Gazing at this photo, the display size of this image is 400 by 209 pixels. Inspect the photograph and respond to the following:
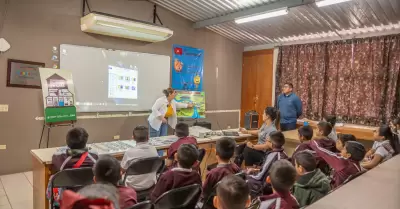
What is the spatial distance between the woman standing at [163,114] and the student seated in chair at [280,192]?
3690mm

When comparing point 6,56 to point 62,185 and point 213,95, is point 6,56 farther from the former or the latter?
point 213,95

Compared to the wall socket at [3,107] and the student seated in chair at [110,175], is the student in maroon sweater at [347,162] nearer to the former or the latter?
the student seated in chair at [110,175]

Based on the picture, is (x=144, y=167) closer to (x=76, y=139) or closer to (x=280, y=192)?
(x=76, y=139)

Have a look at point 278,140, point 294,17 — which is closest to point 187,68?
point 294,17

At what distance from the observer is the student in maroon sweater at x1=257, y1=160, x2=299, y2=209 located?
1555 mm

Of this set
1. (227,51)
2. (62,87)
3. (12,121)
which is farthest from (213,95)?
(12,121)

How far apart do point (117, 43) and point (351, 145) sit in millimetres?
4564

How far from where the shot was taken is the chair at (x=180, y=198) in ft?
5.58

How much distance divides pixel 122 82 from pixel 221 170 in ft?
13.2

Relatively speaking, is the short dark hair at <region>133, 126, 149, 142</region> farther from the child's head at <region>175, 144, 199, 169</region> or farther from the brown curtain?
the brown curtain

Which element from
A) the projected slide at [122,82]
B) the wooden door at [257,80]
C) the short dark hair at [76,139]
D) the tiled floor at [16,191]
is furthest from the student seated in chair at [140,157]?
the wooden door at [257,80]

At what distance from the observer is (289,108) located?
17.1ft

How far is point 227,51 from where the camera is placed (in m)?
7.52

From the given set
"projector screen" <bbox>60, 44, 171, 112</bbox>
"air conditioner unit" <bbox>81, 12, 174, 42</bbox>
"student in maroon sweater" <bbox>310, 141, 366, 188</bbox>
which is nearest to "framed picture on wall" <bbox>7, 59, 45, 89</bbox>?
"projector screen" <bbox>60, 44, 171, 112</bbox>
